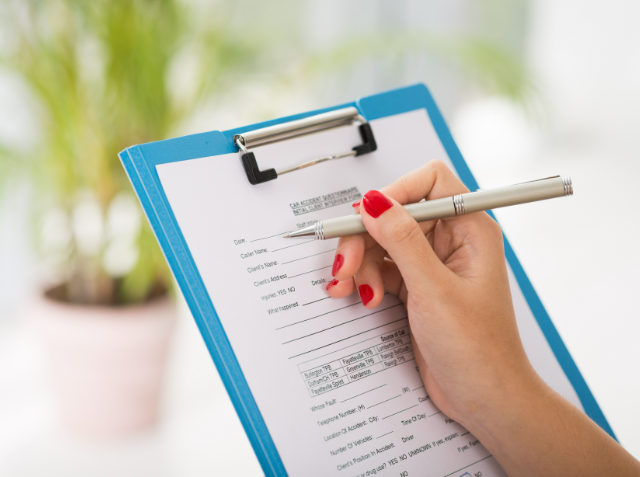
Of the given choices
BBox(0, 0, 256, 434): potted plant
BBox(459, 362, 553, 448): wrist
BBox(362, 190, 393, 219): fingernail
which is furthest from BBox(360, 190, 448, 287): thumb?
BBox(0, 0, 256, 434): potted plant

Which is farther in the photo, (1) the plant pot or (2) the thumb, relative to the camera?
(1) the plant pot

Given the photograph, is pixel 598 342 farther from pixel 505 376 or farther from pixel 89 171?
pixel 89 171

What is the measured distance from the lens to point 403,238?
43 cm

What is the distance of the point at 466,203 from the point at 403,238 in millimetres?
69

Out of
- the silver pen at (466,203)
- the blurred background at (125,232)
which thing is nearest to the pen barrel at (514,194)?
the silver pen at (466,203)

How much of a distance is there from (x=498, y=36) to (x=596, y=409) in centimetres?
253

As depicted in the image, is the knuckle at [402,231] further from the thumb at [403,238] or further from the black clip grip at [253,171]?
the black clip grip at [253,171]

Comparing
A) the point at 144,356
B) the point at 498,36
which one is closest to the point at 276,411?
the point at 144,356

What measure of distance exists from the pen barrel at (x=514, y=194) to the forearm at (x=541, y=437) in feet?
0.49

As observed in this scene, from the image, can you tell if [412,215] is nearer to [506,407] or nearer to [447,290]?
[447,290]

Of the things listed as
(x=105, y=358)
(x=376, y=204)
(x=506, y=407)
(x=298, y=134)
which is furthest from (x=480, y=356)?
(x=105, y=358)

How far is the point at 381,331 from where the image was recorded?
0.47 m

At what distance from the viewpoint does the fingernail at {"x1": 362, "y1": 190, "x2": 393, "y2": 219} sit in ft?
1.43

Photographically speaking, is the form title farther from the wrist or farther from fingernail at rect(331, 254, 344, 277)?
the wrist
